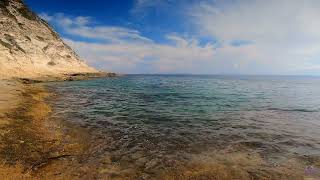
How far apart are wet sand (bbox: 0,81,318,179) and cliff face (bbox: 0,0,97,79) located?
39.4 m

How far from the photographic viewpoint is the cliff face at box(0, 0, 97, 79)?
5247 centimetres

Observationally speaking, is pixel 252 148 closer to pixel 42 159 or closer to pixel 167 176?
pixel 167 176

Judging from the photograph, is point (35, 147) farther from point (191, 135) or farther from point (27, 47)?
point (27, 47)

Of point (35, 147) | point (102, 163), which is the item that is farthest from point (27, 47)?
point (102, 163)

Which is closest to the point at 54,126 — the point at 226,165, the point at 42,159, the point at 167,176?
the point at 42,159

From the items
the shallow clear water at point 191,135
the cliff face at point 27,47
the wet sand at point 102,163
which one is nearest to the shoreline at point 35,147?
the wet sand at point 102,163

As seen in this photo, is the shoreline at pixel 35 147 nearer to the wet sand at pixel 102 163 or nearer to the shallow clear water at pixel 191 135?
the wet sand at pixel 102 163

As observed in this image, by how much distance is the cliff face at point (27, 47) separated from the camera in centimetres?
5247

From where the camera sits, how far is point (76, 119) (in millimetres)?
15609

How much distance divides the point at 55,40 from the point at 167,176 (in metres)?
72.4

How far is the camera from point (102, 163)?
8562mm

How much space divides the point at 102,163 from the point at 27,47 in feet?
194

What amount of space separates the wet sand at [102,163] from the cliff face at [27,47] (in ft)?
129

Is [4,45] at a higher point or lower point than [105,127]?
higher
